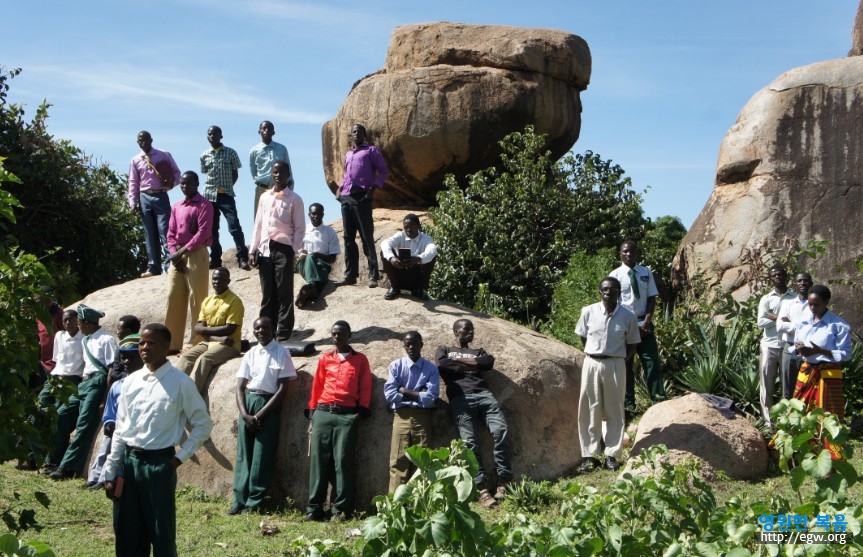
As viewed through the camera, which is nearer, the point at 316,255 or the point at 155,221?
the point at 316,255

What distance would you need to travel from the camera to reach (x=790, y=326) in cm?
940

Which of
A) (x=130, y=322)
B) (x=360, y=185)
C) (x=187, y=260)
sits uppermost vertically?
(x=360, y=185)

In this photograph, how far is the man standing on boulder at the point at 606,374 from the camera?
912 cm

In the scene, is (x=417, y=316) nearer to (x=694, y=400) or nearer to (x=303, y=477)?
(x=303, y=477)

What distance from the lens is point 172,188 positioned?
12320mm

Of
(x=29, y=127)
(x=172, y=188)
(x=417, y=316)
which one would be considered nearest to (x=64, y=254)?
(x=29, y=127)

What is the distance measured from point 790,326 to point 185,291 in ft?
19.9

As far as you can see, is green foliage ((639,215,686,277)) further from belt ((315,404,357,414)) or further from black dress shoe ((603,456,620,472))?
belt ((315,404,357,414))

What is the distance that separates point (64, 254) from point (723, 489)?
12.0m

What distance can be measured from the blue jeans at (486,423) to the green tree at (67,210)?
9357mm

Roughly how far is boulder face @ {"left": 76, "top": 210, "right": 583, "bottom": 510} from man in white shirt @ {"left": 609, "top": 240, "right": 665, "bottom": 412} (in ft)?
2.27

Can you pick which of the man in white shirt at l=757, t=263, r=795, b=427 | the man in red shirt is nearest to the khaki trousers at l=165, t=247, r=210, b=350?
the man in red shirt

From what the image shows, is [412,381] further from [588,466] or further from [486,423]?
[588,466]

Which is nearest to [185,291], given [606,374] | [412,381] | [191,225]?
[191,225]
